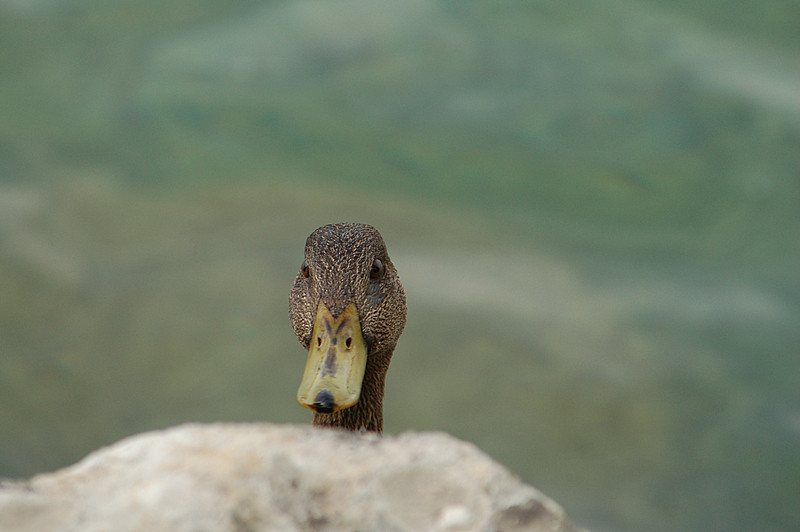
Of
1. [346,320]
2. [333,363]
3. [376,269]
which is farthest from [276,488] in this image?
[376,269]

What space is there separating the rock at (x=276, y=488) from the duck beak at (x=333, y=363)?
53.6 inches

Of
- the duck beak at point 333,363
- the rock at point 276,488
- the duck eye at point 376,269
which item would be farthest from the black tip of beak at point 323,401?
the rock at point 276,488

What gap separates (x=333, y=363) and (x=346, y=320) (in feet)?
0.96

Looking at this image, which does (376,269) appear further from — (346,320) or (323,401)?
(323,401)

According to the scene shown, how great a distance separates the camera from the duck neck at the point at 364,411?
4.06 metres

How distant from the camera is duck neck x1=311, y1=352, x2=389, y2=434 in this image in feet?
13.3

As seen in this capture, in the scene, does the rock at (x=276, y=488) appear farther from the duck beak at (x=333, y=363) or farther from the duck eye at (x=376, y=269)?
the duck eye at (x=376, y=269)

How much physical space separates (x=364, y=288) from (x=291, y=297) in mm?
565

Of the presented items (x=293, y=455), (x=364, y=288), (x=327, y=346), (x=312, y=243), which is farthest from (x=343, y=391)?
(x=293, y=455)

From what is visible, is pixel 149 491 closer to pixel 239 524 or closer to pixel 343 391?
pixel 239 524

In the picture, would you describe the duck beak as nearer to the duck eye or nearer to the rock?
the duck eye

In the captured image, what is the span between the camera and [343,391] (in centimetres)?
313

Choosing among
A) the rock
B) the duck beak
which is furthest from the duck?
the rock

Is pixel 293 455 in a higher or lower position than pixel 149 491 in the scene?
higher
